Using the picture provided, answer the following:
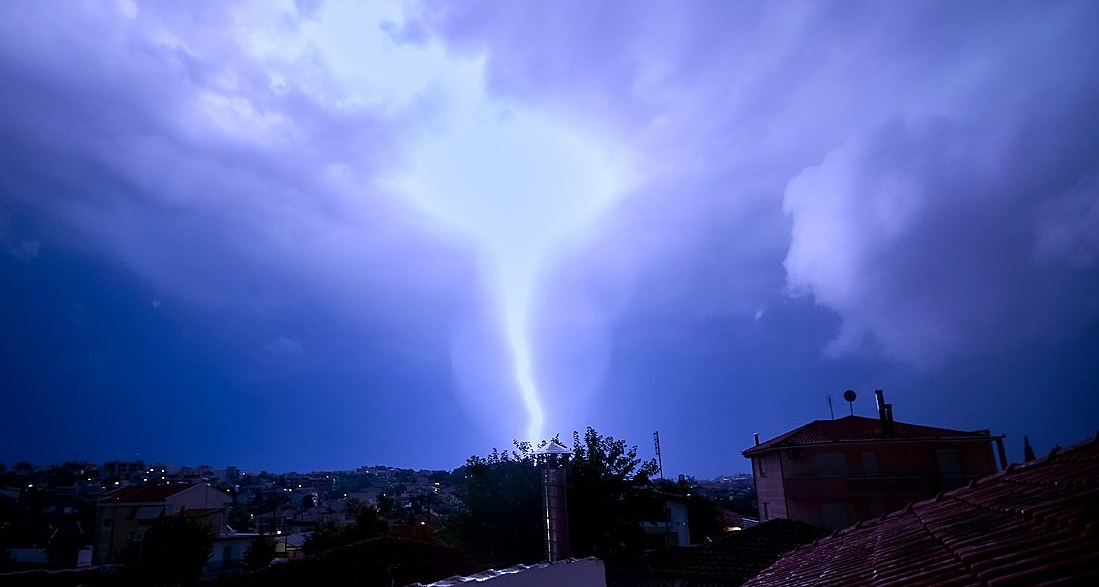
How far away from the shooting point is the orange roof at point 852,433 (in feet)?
101

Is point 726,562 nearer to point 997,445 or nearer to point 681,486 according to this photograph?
point 997,445

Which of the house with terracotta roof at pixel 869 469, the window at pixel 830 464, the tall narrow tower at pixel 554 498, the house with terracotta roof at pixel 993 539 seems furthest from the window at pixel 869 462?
the house with terracotta roof at pixel 993 539

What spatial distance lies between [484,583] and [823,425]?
35.1 m

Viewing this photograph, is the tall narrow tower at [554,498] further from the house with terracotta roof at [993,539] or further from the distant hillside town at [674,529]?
the house with terracotta roof at [993,539]

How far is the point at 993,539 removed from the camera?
11.5 ft

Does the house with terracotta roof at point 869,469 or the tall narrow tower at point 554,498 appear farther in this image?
the house with terracotta roof at point 869,469

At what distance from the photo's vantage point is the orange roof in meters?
30.8

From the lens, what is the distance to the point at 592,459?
Result: 2702cm

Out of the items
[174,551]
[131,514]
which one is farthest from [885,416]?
[131,514]

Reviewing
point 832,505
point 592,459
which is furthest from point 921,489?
point 592,459

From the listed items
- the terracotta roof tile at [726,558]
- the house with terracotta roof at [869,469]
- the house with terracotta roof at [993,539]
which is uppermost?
the house with terracotta roof at [869,469]

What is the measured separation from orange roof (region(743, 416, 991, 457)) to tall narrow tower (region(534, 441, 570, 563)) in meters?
24.2

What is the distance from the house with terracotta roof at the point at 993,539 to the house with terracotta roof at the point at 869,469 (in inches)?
1029

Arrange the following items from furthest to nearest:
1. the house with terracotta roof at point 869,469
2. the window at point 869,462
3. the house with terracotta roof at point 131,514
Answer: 1. the house with terracotta roof at point 131,514
2. the window at point 869,462
3. the house with terracotta roof at point 869,469
